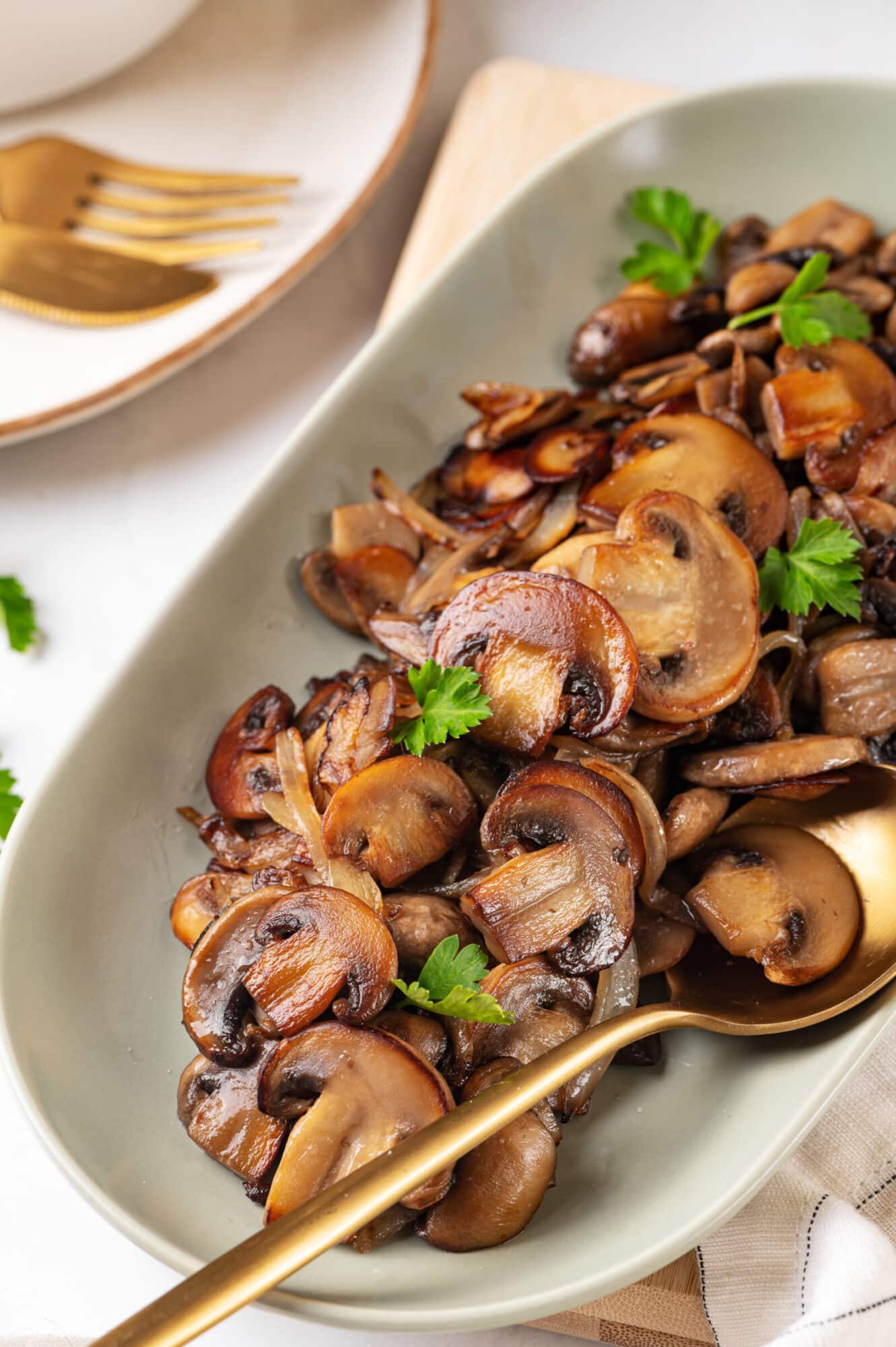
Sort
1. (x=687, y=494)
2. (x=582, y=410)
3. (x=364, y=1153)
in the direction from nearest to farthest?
(x=364, y=1153)
(x=687, y=494)
(x=582, y=410)

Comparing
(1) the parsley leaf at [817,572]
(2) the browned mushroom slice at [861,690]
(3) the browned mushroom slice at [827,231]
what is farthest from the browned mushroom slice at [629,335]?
(2) the browned mushroom slice at [861,690]

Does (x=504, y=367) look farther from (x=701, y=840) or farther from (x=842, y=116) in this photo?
(x=701, y=840)

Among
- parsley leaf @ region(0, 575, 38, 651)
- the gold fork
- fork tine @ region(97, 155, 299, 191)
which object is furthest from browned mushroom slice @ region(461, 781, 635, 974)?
fork tine @ region(97, 155, 299, 191)

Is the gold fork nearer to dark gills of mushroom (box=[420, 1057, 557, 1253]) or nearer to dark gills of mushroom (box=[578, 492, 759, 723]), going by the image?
dark gills of mushroom (box=[578, 492, 759, 723])

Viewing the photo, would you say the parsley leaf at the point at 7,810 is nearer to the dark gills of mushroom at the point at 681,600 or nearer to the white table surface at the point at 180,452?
the white table surface at the point at 180,452

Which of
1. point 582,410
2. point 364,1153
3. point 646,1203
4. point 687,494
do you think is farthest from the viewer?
point 582,410

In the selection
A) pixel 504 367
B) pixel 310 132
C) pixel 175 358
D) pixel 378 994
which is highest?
pixel 310 132

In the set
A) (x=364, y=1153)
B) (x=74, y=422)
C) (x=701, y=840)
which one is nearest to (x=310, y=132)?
(x=74, y=422)

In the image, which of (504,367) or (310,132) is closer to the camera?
(504,367)
